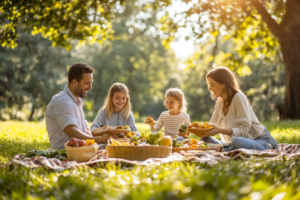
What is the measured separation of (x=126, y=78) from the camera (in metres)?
39.1

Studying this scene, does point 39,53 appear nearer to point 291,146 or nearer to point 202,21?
point 202,21

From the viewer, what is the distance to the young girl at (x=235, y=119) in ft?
16.7

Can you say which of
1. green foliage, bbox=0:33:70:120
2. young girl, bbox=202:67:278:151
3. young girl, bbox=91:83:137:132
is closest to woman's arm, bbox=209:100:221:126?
young girl, bbox=202:67:278:151

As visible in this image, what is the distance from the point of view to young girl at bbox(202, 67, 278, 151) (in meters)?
5.09

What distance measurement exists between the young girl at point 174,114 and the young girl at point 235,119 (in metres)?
1.50

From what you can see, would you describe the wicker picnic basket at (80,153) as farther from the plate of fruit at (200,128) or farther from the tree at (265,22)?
the tree at (265,22)

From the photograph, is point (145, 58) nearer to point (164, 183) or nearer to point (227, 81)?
point (227, 81)

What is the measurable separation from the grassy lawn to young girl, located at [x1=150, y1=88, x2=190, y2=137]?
3.45m

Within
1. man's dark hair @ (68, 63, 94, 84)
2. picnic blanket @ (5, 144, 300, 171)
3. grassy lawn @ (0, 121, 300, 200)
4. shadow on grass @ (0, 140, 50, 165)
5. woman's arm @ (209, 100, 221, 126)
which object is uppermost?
man's dark hair @ (68, 63, 94, 84)

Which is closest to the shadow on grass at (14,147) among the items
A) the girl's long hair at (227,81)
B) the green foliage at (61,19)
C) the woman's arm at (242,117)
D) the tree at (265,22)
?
the girl's long hair at (227,81)

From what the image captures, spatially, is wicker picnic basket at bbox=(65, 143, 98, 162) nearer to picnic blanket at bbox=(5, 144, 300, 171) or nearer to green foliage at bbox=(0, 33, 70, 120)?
picnic blanket at bbox=(5, 144, 300, 171)

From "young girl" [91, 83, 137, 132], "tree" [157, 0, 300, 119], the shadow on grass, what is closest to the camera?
the shadow on grass

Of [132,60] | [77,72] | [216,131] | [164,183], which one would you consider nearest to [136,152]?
[216,131]

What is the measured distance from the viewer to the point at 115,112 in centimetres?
667
